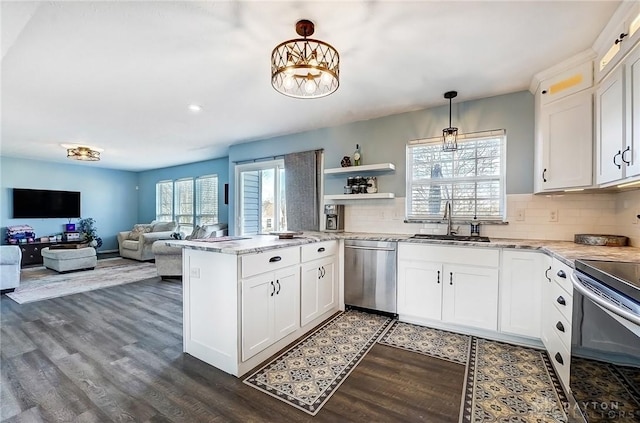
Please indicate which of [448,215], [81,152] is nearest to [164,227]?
[81,152]

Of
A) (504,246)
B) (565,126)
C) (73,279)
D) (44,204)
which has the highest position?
(565,126)

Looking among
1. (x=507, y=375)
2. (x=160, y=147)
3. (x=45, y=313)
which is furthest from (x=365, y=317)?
(x=160, y=147)

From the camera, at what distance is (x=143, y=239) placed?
6551 millimetres

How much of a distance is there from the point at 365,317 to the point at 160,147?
4.94 meters

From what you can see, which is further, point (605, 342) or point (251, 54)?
point (251, 54)

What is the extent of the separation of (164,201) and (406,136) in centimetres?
719

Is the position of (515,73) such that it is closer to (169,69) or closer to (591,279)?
(591,279)

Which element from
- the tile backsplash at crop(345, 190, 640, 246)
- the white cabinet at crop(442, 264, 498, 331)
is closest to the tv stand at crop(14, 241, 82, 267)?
the tile backsplash at crop(345, 190, 640, 246)

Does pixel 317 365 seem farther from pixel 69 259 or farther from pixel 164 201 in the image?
pixel 164 201

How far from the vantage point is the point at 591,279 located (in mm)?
1422

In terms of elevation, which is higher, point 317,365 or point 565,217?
point 565,217

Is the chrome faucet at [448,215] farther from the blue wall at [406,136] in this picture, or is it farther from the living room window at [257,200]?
the living room window at [257,200]

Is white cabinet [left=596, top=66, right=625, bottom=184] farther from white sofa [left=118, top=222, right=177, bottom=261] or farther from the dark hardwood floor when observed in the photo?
white sofa [left=118, top=222, right=177, bottom=261]

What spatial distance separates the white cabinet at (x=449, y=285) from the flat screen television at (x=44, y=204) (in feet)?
27.4
